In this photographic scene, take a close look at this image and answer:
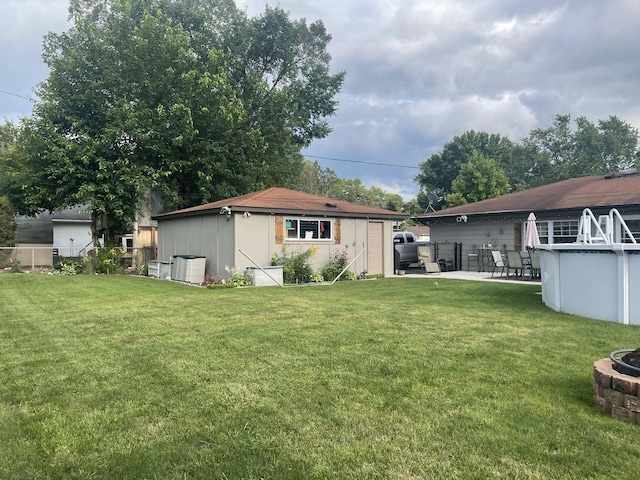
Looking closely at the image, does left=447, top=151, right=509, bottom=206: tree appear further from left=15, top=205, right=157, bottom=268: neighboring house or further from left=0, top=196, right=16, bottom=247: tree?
left=0, top=196, right=16, bottom=247: tree

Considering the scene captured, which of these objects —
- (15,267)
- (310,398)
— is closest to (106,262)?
(15,267)

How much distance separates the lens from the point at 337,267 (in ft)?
51.3

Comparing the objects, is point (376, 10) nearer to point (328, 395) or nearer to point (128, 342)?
point (128, 342)

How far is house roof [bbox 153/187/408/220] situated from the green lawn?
701 cm

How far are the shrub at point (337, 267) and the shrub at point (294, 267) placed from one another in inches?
31.0

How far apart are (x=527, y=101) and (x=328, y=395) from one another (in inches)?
1367

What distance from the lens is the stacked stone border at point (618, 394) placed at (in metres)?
3.17

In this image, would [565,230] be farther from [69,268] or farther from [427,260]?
[69,268]

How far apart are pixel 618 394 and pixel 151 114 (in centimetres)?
2004

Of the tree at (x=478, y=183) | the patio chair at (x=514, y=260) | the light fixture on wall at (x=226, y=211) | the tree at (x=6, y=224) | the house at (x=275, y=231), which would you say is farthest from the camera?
the tree at (x=478, y=183)

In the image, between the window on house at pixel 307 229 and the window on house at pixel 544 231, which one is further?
the window on house at pixel 544 231

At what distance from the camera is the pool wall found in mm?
6656

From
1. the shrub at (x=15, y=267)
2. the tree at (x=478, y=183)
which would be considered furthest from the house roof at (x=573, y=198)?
the shrub at (x=15, y=267)

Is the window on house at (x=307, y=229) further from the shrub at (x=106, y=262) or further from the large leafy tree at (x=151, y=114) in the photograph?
the shrub at (x=106, y=262)
